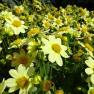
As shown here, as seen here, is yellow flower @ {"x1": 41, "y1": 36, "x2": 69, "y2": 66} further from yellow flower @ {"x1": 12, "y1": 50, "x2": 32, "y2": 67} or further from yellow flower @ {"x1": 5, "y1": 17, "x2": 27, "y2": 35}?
yellow flower @ {"x1": 5, "y1": 17, "x2": 27, "y2": 35}

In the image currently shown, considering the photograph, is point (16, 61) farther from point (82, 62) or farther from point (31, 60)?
point (82, 62)

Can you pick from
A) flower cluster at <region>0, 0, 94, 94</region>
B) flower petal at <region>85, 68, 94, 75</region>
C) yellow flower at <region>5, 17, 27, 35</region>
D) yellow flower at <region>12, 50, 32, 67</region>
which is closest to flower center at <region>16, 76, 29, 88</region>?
flower cluster at <region>0, 0, 94, 94</region>

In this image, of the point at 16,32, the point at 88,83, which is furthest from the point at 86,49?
the point at 16,32

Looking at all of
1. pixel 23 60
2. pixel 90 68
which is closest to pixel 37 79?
pixel 23 60

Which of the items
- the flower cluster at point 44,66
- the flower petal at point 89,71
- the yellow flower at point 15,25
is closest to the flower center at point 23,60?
the flower cluster at point 44,66

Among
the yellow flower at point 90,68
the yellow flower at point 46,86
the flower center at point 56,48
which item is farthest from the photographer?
the flower center at point 56,48

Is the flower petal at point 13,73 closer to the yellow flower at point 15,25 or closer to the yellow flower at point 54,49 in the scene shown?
the yellow flower at point 54,49
